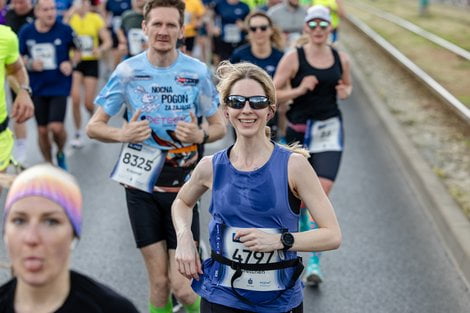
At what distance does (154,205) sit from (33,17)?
608 cm

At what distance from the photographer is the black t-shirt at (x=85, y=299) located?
2.68 metres

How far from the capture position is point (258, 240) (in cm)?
366

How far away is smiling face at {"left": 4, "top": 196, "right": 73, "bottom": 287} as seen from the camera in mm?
2533

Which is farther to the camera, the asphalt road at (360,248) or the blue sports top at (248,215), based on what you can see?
the asphalt road at (360,248)

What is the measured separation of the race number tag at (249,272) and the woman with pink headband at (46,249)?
1193 millimetres

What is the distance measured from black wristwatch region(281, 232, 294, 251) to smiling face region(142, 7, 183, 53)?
168cm

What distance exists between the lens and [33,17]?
1060 cm

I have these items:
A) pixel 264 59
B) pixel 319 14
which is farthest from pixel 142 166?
pixel 264 59

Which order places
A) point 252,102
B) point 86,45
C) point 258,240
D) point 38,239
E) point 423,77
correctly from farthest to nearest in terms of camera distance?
point 423,77, point 86,45, point 252,102, point 258,240, point 38,239

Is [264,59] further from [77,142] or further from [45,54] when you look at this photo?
[77,142]

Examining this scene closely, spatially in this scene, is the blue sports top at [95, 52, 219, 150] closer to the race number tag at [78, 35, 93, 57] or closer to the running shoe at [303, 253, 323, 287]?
the running shoe at [303, 253, 323, 287]

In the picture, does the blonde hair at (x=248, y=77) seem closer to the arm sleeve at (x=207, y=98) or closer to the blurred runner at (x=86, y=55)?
Result: the arm sleeve at (x=207, y=98)

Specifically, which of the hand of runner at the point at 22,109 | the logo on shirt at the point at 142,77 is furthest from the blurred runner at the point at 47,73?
the logo on shirt at the point at 142,77

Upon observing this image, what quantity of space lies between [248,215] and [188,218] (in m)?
0.41
